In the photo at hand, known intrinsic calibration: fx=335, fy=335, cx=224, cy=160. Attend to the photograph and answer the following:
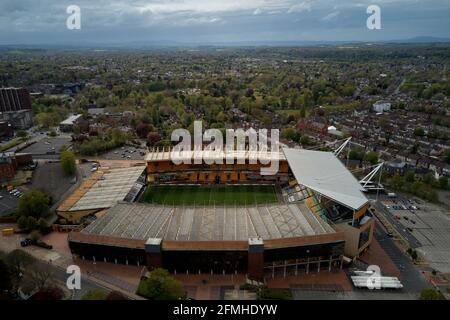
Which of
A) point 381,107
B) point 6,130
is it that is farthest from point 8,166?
point 381,107

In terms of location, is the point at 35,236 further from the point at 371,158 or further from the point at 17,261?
the point at 371,158

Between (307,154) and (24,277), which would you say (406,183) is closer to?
(307,154)

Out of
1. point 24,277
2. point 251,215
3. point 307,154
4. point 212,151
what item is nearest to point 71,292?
point 24,277

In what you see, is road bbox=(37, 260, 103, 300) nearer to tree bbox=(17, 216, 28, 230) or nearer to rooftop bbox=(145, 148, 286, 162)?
tree bbox=(17, 216, 28, 230)

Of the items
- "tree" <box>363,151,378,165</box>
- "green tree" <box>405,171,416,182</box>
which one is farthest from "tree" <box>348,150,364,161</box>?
"green tree" <box>405,171,416,182</box>

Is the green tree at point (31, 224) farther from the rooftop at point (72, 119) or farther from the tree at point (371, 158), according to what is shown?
the tree at point (371, 158)

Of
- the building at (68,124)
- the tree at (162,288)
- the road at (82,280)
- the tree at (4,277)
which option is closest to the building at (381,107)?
the building at (68,124)
